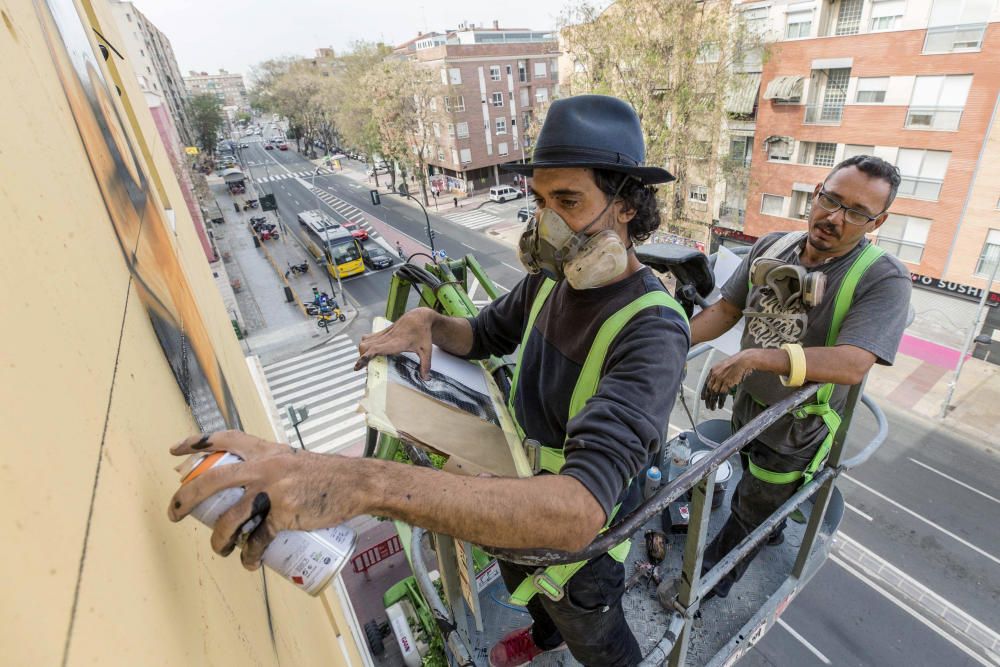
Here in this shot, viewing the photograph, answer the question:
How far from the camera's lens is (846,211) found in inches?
106

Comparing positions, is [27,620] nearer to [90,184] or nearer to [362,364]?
[90,184]

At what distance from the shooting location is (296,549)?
118 centimetres

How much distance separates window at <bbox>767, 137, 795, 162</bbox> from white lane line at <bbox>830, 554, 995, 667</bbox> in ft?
41.7

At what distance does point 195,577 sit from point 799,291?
2.93m

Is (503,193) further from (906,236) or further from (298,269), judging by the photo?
(906,236)

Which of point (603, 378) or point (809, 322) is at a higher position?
point (603, 378)

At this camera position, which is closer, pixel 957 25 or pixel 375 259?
pixel 957 25

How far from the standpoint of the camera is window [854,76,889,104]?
14157mm

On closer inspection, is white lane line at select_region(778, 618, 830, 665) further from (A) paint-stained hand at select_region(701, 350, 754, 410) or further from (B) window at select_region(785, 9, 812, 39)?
(B) window at select_region(785, 9, 812, 39)

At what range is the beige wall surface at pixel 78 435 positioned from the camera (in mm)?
654

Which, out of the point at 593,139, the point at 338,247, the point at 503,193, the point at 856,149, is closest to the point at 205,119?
the point at 503,193

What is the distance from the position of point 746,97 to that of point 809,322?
1758cm

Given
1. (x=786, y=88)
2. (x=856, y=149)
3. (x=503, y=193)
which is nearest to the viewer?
(x=856, y=149)

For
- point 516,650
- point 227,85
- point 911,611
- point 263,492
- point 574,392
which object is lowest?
point 911,611
